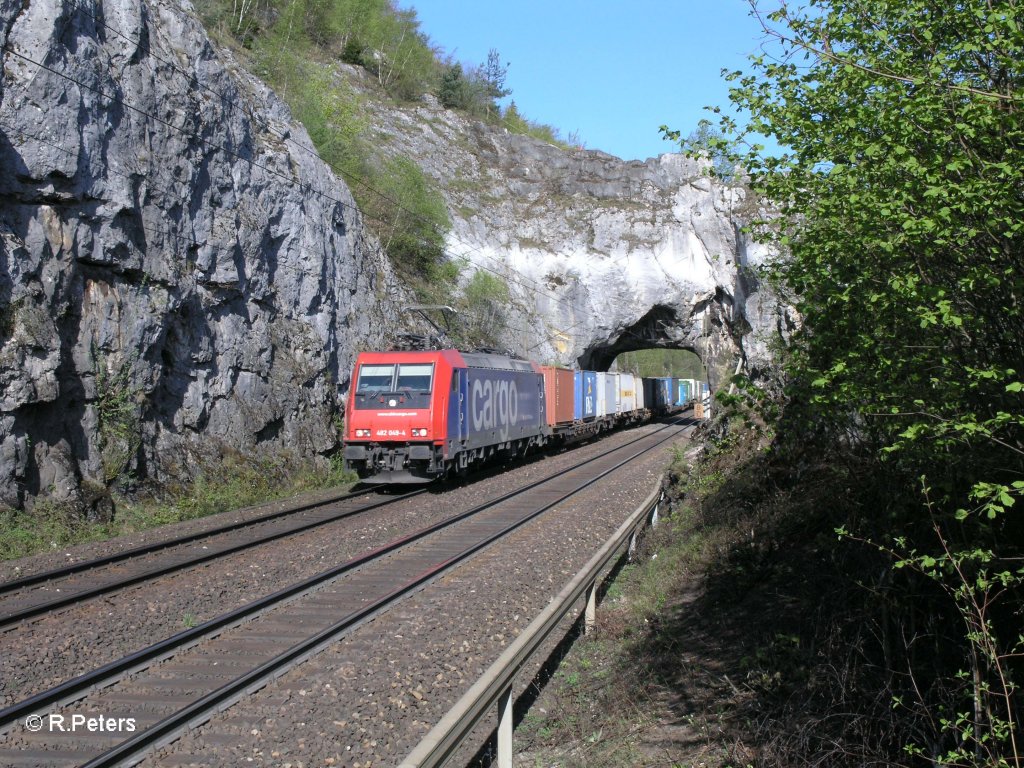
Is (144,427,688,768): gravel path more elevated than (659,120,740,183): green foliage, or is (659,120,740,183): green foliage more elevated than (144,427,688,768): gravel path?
(659,120,740,183): green foliage

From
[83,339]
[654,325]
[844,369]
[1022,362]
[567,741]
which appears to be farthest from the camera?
[654,325]

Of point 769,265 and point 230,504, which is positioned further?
point 230,504

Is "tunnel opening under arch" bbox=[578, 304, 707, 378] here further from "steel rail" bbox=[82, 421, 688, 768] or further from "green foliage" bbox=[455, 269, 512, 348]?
"steel rail" bbox=[82, 421, 688, 768]

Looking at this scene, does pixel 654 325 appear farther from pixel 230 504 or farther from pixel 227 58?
pixel 230 504

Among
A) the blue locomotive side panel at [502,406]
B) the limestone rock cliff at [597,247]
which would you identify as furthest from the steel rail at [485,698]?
the limestone rock cliff at [597,247]

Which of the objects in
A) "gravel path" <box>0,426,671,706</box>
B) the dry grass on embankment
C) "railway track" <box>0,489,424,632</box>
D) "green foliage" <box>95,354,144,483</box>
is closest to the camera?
the dry grass on embankment

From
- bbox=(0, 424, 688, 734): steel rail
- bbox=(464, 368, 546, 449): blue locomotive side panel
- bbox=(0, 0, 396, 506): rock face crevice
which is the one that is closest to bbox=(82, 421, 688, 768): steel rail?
bbox=(0, 424, 688, 734): steel rail

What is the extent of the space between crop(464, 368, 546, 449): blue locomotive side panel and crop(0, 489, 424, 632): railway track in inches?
183

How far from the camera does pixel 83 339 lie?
15.3m

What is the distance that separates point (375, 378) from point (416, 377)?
1.15 metres

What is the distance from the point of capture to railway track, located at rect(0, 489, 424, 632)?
8750 millimetres

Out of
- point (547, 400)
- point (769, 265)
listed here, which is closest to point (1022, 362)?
point (769, 265)

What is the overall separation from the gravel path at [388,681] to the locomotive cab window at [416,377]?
282 inches

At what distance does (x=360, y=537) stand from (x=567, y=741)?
7346 mm
